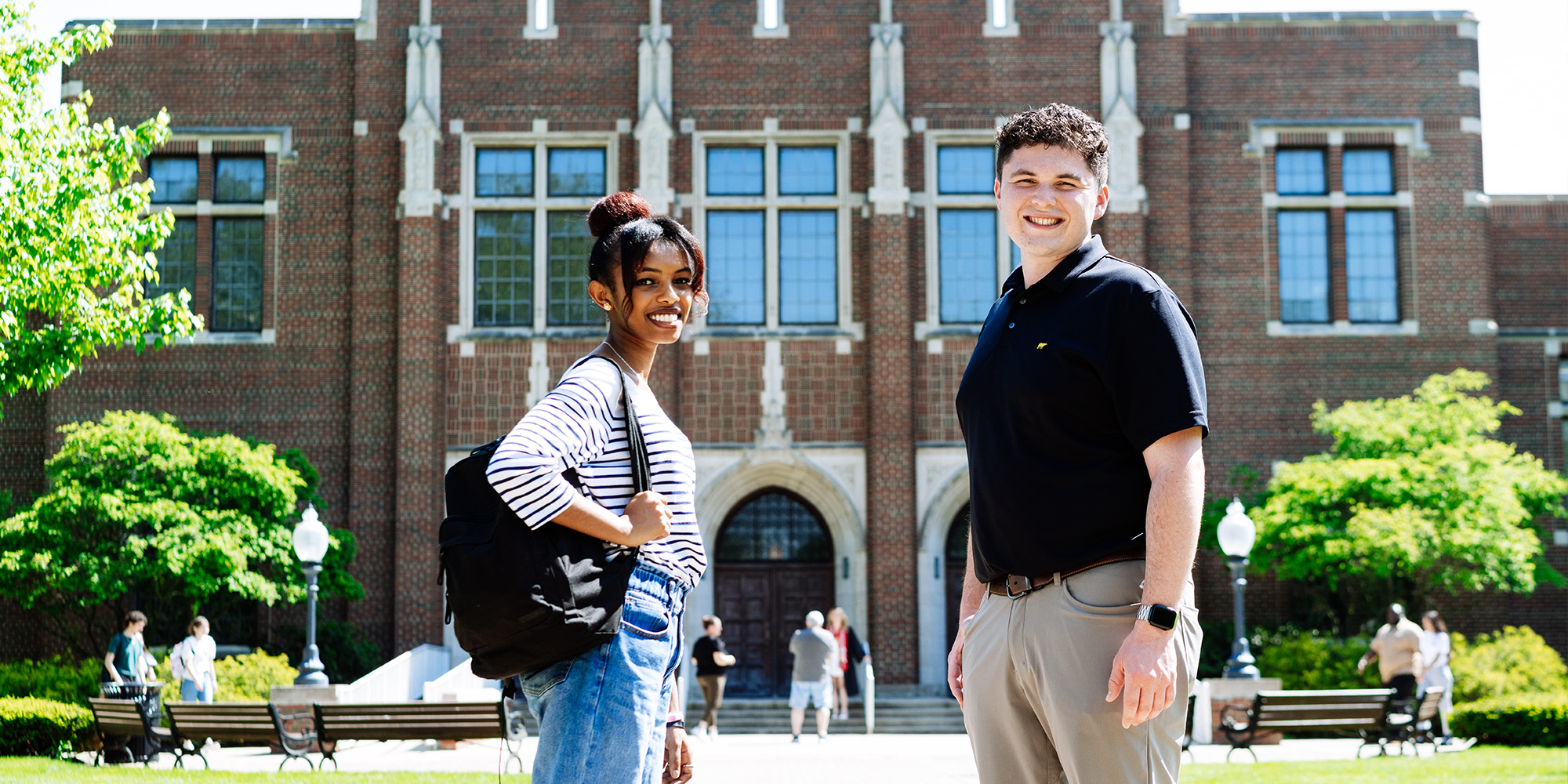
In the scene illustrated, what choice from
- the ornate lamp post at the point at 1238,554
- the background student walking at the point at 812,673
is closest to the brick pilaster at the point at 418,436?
the background student walking at the point at 812,673

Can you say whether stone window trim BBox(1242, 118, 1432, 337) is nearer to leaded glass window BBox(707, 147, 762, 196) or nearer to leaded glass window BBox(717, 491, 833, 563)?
leaded glass window BBox(707, 147, 762, 196)

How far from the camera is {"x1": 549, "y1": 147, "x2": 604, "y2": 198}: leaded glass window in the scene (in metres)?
22.2

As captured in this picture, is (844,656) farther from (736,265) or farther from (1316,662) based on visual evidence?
(736,265)

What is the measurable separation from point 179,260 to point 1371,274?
18.4 metres

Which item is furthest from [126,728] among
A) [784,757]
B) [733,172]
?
[733,172]

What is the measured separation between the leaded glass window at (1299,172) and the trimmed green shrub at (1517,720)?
898 centimetres

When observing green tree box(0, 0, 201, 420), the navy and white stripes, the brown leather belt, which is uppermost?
green tree box(0, 0, 201, 420)

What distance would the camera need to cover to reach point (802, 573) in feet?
73.3

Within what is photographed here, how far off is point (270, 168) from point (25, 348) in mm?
10955

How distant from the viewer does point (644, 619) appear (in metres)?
2.99

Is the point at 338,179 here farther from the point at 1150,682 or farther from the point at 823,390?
the point at 1150,682

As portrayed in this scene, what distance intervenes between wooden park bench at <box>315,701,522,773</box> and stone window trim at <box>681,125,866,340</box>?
9.28 meters

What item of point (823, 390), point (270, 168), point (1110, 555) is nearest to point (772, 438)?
point (823, 390)

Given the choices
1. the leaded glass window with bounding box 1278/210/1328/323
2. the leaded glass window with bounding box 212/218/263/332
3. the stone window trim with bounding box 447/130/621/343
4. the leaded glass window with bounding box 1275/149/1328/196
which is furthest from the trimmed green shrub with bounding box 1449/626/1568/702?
the leaded glass window with bounding box 212/218/263/332
